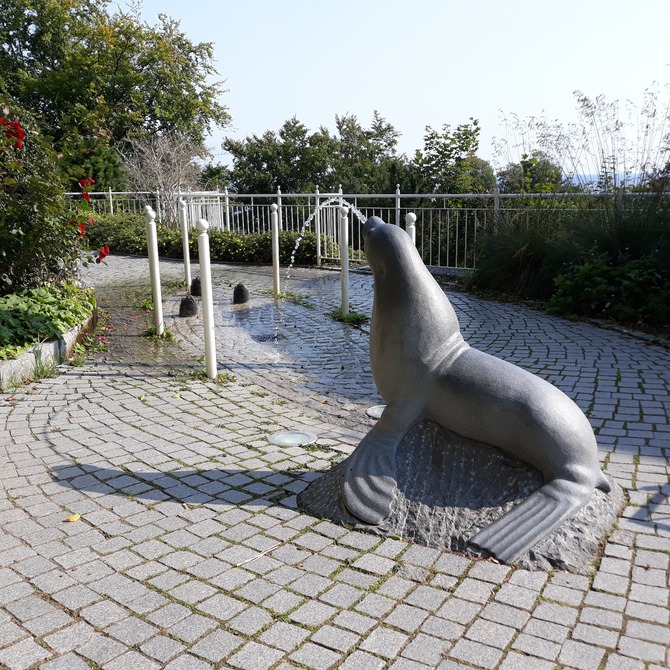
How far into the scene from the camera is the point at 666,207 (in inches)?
368

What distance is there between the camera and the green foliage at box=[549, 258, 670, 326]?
8.42 meters

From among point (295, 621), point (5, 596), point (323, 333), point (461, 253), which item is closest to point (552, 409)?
point (295, 621)

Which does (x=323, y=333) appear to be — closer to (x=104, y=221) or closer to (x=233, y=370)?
(x=233, y=370)

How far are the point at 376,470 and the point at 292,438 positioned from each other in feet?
4.94

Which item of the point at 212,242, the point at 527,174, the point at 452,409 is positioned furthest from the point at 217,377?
the point at 212,242

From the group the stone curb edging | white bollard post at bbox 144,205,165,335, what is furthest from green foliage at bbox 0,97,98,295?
the stone curb edging

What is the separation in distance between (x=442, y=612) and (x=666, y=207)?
8454 mm

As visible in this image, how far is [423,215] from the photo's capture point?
44.0 ft

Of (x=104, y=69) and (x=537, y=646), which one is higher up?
(x=104, y=69)

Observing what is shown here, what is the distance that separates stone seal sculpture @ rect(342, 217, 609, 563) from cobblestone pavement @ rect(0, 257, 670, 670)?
0.79ft

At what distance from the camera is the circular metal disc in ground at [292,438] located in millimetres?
4781

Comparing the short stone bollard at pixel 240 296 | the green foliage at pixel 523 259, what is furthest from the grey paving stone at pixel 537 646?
the short stone bollard at pixel 240 296

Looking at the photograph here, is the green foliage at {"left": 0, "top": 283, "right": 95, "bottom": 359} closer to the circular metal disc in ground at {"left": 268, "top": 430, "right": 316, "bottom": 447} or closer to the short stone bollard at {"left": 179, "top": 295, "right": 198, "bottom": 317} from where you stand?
the short stone bollard at {"left": 179, "top": 295, "right": 198, "bottom": 317}

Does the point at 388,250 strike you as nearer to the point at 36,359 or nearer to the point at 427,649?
the point at 427,649
